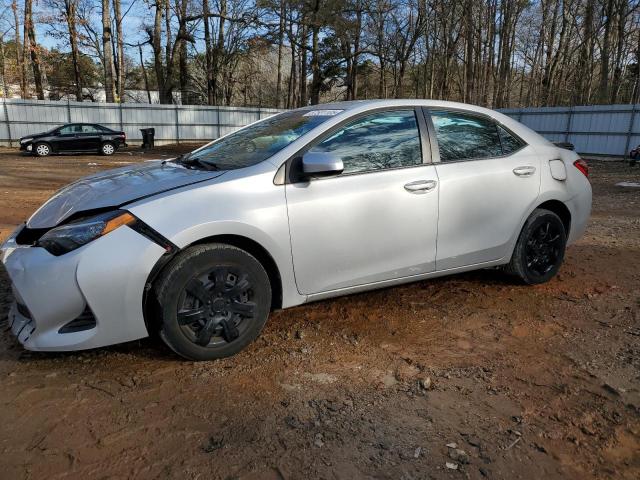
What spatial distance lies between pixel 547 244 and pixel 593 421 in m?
2.13

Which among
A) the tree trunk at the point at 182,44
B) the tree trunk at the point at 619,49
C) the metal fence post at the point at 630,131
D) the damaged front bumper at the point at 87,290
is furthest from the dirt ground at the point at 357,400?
the tree trunk at the point at 619,49

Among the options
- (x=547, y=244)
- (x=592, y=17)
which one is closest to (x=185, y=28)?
(x=592, y=17)

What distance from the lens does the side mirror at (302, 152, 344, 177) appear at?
3008 mm

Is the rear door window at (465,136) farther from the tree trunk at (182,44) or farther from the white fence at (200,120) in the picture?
the tree trunk at (182,44)

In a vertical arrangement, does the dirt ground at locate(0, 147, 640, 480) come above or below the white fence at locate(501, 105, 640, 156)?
below

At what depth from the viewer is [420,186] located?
11.5ft

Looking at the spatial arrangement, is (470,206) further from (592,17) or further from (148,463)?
(592,17)

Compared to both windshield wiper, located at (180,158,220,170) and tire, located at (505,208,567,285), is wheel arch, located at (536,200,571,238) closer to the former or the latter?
tire, located at (505,208,567,285)

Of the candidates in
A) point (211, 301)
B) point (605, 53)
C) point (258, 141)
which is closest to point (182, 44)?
point (605, 53)

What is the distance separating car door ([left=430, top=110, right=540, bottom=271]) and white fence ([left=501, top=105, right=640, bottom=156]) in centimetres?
1770

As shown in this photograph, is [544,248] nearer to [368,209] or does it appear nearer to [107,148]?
[368,209]

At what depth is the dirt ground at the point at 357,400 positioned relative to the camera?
216 centimetres

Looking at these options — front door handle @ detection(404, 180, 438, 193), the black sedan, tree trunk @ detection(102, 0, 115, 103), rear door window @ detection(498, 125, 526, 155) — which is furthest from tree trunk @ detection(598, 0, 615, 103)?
front door handle @ detection(404, 180, 438, 193)

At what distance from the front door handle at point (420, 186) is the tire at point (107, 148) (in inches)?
781
